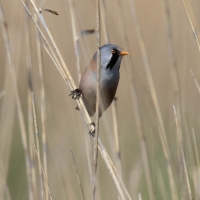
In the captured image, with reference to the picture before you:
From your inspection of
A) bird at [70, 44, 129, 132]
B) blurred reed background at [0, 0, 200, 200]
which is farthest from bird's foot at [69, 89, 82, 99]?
blurred reed background at [0, 0, 200, 200]

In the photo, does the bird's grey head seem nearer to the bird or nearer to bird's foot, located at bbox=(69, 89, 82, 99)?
the bird

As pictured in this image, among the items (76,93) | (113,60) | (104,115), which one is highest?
(113,60)

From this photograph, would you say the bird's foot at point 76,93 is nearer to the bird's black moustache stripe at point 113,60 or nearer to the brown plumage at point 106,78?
the brown plumage at point 106,78

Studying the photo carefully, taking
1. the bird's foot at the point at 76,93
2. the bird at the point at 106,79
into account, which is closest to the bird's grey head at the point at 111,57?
the bird at the point at 106,79

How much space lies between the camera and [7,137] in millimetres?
2479

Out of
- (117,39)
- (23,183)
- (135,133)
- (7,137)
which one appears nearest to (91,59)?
(7,137)

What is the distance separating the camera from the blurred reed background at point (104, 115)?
207 cm

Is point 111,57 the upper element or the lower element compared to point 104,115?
upper

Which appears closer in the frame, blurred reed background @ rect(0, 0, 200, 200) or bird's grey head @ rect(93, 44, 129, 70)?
blurred reed background @ rect(0, 0, 200, 200)

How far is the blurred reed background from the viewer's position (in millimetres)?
2074

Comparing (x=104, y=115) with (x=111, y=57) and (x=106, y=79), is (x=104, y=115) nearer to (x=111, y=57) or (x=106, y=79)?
(x=106, y=79)

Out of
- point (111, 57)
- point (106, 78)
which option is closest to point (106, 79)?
point (106, 78)

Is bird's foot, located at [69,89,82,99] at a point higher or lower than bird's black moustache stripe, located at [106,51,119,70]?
lower

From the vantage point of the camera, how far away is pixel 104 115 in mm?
2391
